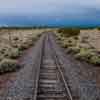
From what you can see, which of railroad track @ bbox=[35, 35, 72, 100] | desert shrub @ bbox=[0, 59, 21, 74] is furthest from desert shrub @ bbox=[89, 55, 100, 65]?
desert shrub @ bbox=[0, 59, 21, 74]

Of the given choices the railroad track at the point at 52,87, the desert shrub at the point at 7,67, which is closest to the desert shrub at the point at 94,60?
the railroad track at the point at 52,87

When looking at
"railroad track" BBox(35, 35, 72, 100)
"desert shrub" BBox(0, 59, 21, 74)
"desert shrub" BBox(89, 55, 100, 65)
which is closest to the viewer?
"railroad track" BBox(35, 35, 72, 100)

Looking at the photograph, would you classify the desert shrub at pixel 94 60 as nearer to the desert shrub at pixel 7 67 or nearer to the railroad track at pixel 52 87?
the railroad track at pixel 52 87

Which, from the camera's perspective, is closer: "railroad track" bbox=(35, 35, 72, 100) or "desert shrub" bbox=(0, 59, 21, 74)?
"railroad track" bbox=(35, 35, 72, 100)

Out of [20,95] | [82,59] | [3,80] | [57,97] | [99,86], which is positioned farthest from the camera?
[82,59]

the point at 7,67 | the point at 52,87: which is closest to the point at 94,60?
the point at 7,67

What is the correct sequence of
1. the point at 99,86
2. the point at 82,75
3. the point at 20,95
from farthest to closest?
the point at 82,75
the point at 99,86
the point at 20,95

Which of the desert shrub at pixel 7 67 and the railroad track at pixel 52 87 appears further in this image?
the desert shrub at pixel 7 67

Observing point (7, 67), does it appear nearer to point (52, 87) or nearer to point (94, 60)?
point (52, 87)

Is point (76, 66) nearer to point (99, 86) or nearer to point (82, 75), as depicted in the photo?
point (82, 75)

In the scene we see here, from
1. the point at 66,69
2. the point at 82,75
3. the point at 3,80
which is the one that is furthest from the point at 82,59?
the point at 3,80

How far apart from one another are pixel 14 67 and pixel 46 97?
267 inches

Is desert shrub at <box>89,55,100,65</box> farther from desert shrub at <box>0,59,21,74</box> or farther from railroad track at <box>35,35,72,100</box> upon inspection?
desert shrub at <box>0,59,21,74</box>

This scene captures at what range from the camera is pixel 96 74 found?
15.2m
